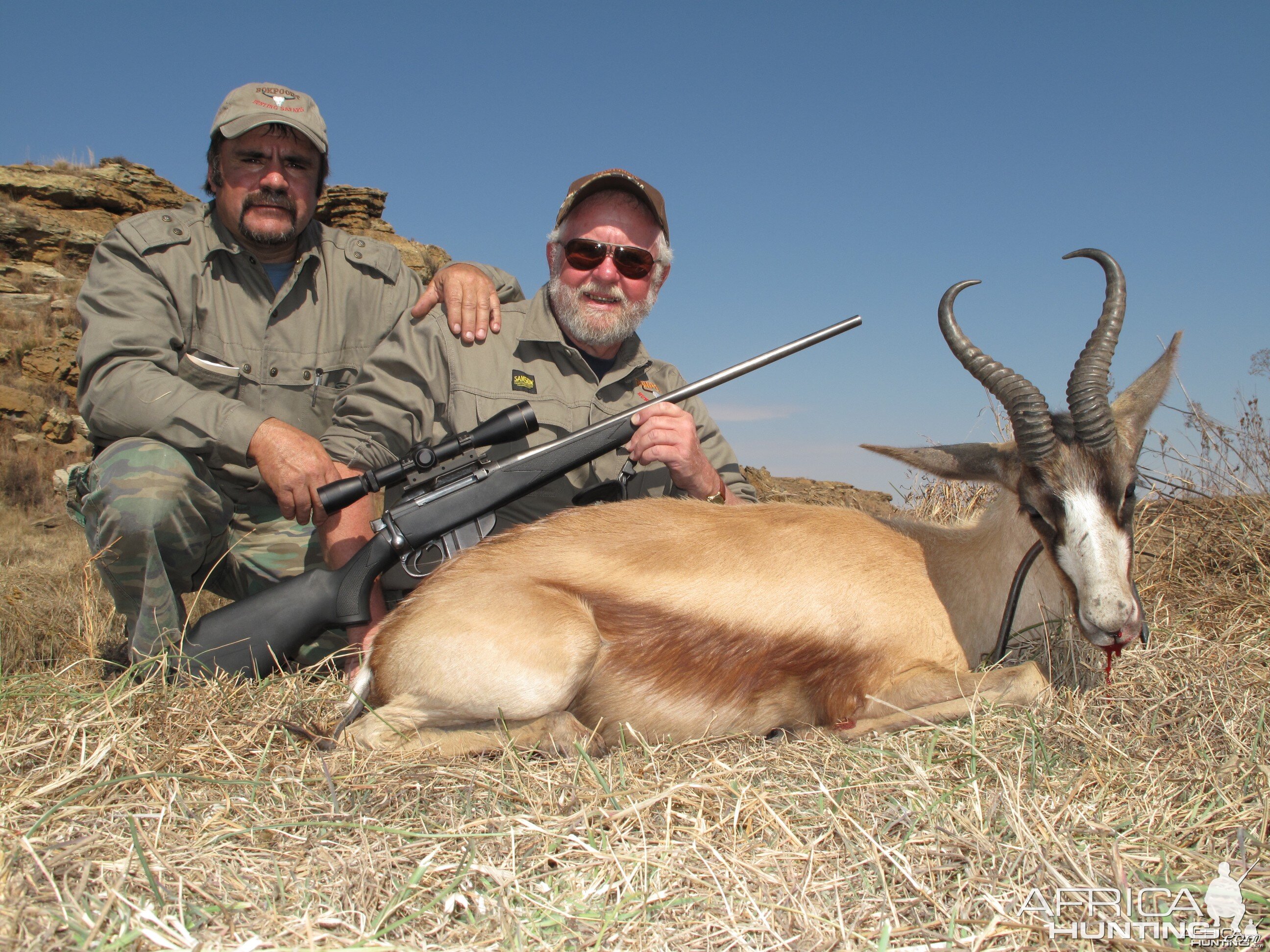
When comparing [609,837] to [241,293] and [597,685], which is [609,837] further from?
[241,293]

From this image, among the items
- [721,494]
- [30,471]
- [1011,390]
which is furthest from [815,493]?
[30,471]

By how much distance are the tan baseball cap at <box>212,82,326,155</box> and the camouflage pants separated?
8.05 ft

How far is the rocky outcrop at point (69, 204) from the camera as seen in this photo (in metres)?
21.6

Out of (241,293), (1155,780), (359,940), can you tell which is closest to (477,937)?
(359,940)

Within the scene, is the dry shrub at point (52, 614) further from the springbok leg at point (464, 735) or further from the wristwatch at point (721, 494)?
the wristwatch at point (721, 494)

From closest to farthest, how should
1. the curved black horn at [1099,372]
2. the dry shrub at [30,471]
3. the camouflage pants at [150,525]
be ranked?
the curved black horn at [1099,372] → the camouflage pants at [150,525] → the dry shrub at [30,471]

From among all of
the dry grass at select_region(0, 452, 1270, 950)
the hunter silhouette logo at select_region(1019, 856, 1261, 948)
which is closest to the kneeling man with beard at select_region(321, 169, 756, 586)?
the dry grass at select_region(0, 452, 1270, 950)

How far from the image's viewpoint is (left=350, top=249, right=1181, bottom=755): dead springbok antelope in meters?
3.39

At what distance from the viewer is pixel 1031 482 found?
11.4ft

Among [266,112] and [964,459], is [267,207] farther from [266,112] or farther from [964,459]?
[964,459]

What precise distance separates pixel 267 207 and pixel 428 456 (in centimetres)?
278

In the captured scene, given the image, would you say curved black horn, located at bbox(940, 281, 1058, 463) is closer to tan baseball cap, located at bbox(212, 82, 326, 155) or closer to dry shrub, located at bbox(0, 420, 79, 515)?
tan baseball cap, located at bbox(212, 82, 326, 155)

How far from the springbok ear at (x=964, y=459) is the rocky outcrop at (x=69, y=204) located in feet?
78.6

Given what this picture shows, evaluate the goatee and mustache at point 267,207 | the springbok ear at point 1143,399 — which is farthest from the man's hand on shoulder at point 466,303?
the springbok ear at point 1143,399
